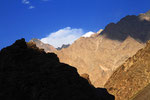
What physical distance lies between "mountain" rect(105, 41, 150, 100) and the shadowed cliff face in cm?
3361

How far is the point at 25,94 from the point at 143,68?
4211cm

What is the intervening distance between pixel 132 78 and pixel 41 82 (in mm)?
41728

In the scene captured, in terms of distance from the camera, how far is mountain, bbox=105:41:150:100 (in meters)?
50.1

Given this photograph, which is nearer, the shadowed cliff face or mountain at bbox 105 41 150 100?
the shadowed cliff face

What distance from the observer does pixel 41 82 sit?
15.9 m

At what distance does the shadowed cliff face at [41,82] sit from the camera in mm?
14766

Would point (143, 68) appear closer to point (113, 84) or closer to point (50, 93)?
point (113, 84)

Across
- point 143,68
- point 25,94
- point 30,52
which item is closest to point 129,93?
point 143,68

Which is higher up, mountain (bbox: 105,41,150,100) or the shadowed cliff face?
mountain (bbox: 105,41,150,100)

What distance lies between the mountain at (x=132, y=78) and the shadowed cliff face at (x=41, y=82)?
33613mm

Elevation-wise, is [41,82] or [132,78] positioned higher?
[132,78]

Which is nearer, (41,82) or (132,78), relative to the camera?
(41,82)

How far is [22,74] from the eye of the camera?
57.5 ft

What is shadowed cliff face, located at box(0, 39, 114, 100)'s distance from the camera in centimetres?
1477
